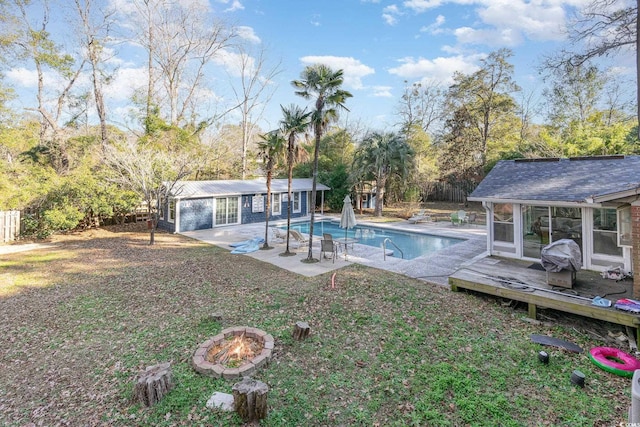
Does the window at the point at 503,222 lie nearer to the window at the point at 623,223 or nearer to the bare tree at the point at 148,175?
the window at the point at 623,223

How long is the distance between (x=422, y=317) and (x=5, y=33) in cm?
2173

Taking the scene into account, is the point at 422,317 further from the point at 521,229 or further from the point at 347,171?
the point at 347,171

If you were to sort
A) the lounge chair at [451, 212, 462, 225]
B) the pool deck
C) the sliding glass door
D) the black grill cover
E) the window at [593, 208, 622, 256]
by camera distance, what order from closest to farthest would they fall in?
the black grill cover, the window at [593, 208, 622, 256], the sliding glass door, the pool deck, the lounge chair at [451, 212, 462, 225]

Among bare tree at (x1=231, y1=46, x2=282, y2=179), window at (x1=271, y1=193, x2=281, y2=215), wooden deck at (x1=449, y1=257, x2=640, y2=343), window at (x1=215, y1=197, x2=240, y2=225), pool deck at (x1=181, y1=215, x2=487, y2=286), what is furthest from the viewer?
bare tree at (x1=231, y1=46, x2=282, y2=179)

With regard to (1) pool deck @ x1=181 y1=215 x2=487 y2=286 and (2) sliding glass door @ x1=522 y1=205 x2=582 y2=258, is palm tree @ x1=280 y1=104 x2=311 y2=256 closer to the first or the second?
(1) pool deck @ x1=181 y1=215 x2=487 y2=286

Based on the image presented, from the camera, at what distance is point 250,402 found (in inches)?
128

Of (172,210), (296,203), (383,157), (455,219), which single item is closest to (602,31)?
(455,219)

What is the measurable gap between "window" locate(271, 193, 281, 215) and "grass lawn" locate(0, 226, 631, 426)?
1136 centimetres

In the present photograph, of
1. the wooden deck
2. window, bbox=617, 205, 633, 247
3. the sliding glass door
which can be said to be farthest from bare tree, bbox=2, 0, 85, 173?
window, bbox=617, 205, 633, 247

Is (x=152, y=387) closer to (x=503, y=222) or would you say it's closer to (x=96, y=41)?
(x=503, y=222)

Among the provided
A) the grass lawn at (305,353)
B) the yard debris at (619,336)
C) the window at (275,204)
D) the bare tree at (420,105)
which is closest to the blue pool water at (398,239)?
the window at (275,204)

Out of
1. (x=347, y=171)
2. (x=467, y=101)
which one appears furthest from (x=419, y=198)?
(x=467, y=101)

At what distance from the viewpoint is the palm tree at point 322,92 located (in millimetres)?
9023

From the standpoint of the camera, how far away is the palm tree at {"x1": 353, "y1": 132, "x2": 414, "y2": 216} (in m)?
19.9
